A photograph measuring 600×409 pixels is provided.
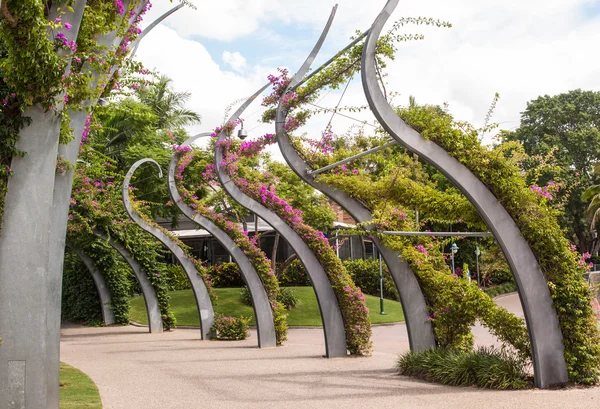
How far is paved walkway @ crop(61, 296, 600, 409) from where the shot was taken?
771 centimetres

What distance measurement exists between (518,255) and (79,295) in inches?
767

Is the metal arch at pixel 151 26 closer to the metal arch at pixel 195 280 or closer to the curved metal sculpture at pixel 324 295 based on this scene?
the curved metal sculpture at pixel 324 295

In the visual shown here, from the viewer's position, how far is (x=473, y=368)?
8805 millimetres

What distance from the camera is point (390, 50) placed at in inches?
349

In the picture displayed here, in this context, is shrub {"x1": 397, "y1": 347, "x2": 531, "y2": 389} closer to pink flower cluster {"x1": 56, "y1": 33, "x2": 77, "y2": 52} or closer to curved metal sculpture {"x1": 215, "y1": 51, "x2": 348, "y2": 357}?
curved metal sculpture {"x1": 215, "y1": 51, "x2": 348, "y2": 357}

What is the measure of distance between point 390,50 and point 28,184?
5371mm

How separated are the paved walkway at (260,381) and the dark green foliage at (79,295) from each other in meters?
6.88

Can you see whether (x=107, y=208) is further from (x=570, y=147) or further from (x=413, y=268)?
(x=570, y=147)

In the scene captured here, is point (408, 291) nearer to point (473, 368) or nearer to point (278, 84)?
point (473, 368)

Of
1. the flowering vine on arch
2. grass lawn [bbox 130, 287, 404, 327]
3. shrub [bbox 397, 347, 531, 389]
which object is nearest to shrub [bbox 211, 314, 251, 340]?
the flowering vine on arch

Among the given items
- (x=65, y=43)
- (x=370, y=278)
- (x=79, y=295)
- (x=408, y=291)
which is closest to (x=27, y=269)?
(x=65, y=43)

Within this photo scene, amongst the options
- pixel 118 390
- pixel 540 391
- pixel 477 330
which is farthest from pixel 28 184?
pixel 477 330

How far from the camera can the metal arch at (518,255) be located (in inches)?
320

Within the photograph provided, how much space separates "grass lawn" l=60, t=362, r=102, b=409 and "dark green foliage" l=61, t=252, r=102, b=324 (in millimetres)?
13305
